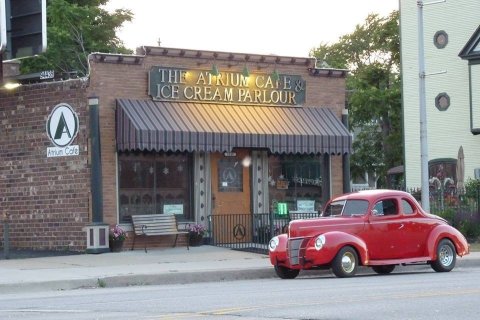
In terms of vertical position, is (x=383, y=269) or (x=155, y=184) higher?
(x=155, y=184)

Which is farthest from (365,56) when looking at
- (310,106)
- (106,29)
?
(310,106)

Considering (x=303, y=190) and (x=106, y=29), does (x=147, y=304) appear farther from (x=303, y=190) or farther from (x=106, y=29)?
(x=106, y=29)

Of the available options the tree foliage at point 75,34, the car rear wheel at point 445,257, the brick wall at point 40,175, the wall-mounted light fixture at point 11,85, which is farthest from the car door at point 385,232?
the tree foliage at point 75,34

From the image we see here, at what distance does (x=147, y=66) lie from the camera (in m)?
25.9

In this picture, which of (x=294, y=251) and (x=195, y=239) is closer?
(x=294, y=251)

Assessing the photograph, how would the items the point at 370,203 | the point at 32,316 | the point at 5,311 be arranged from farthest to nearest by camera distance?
the point at 370,203, the point at 5,311, the point at 32,316

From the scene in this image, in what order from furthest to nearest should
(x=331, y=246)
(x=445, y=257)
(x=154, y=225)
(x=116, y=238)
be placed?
(x=154, y=225) → (x=116, y=238) → (x=445, y=257) → (x=331, y=246)

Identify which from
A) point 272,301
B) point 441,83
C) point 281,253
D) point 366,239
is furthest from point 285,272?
point 441,83

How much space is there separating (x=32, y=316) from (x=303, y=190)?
1717 centimetres

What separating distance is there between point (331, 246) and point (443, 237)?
2979 millimetres

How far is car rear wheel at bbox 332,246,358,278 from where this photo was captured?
19469mm

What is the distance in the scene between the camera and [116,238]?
24.8 metres

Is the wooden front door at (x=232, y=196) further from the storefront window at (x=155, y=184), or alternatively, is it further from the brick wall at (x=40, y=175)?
the brick wall at (x=40, y=175)

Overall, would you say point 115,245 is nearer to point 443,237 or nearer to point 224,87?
point 224,87
